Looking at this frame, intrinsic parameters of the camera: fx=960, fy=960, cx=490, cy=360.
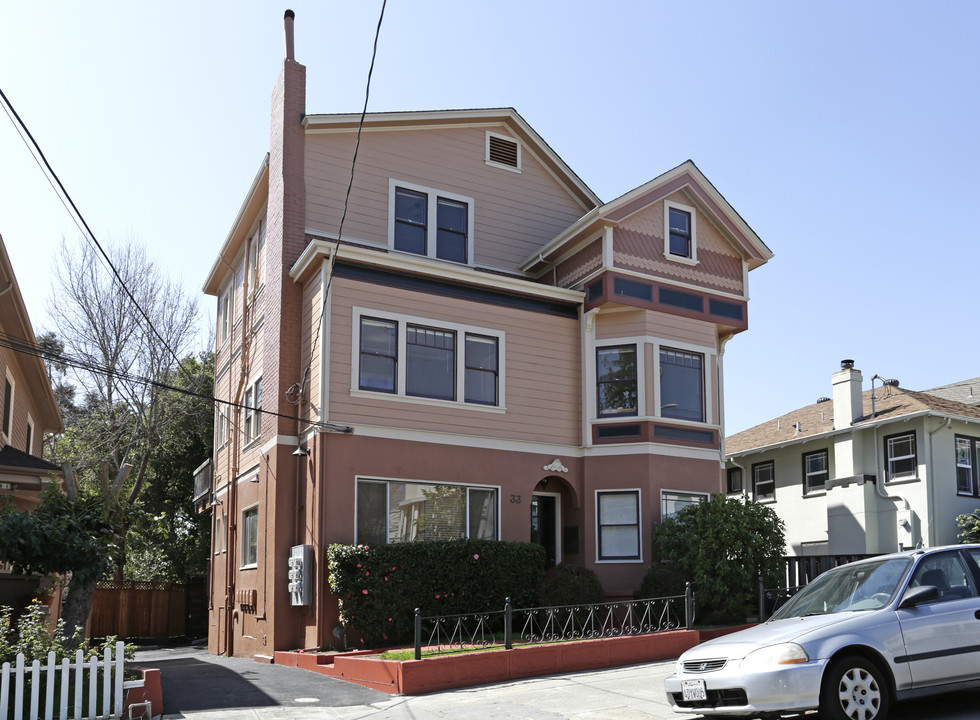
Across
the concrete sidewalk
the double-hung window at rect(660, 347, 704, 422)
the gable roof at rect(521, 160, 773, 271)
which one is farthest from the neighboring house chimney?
the concrete sidewalk

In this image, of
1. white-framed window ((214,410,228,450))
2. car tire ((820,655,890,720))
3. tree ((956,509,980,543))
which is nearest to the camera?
car tire ((820,655,890,720))

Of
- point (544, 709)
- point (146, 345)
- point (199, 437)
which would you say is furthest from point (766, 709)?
point (199, 437)

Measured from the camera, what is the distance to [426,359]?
64.3 ft

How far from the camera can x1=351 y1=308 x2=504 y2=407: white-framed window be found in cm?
1892

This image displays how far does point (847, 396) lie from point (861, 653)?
21.6 meters

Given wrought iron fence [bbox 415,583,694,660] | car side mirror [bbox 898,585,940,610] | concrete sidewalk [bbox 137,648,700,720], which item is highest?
car side mirror [bbox 898,585,940,610]

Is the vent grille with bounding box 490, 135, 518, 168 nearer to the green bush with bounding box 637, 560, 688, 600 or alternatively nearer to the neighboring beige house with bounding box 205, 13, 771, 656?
the neighboring beige house with bounding box 205, 13, 771, 656

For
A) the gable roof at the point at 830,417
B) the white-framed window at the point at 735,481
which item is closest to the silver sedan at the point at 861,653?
the gable roof at the point at 830,417

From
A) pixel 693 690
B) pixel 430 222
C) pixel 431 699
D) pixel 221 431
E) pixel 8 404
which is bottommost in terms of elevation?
pixel 431 699

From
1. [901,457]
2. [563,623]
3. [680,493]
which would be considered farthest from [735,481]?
[563,623]

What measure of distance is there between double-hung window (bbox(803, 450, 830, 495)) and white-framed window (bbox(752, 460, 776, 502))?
1498mm

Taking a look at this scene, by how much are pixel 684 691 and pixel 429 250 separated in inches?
564

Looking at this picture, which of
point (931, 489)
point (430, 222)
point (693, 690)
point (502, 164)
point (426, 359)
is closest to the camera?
point (693, 690)

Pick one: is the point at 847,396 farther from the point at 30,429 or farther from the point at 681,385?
the point at 30,429
